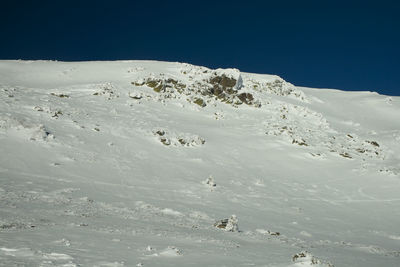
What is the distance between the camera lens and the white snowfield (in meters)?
11.5

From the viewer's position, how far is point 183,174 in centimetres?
2617

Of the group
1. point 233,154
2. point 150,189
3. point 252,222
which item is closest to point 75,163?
point 150,189

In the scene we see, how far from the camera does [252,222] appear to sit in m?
18.5

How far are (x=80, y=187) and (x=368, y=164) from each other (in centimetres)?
2882

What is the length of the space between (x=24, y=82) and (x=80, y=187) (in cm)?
3385

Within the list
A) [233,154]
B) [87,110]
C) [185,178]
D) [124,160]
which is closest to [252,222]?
[185,178]

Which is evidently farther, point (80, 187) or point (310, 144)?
point (310, 144)

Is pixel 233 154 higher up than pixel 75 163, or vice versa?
pixel 233 154

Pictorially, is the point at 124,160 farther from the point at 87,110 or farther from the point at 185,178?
the point at 87,110

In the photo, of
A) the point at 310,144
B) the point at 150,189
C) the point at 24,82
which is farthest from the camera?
the point at 24,82

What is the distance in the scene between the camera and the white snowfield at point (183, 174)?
1154 centimetres

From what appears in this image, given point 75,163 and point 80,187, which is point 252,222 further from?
point 75,163

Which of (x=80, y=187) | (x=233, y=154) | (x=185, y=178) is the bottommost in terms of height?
(x=80, y=187)

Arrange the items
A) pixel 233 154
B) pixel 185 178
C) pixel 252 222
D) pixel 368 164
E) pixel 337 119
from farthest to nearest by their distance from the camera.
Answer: pixel 337 119 < pixel 368 164 < pixel 233 154 < pixel 185 178 < pixel 252 222
